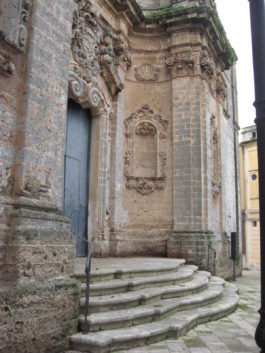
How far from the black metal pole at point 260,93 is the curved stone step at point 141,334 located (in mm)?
1772

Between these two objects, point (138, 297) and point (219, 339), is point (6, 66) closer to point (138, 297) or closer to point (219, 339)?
point (138, 297)

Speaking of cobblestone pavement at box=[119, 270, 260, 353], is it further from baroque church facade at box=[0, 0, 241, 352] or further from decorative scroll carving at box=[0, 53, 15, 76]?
decorative scroll carving at box=[0, 53, 15, 76]

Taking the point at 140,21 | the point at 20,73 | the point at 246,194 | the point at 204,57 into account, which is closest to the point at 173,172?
the point at 204,57

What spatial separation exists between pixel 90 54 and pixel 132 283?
4967 millimetres

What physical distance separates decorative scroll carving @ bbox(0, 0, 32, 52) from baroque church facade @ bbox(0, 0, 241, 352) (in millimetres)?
15

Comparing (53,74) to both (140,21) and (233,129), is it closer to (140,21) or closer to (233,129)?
(140,21)

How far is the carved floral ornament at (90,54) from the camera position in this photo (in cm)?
734

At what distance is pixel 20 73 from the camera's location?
172 inches

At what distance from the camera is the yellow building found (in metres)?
26.4

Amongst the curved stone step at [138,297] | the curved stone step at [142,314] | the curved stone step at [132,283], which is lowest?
the curved stone step at [142,314]

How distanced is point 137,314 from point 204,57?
7.98 metres

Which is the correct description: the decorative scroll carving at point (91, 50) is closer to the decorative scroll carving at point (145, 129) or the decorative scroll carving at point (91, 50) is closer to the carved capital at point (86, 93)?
the carved capital at point (86, 93)

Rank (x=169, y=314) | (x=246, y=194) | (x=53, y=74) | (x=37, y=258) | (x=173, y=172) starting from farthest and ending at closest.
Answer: (x=246, y=194) → (x=173, y=172) → (x=169, y=314) → (x=53, y=74) → (x=37, y=258)

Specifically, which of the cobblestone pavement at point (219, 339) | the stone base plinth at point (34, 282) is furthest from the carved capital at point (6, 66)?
the cobblestone pavement at point (219, 339)
